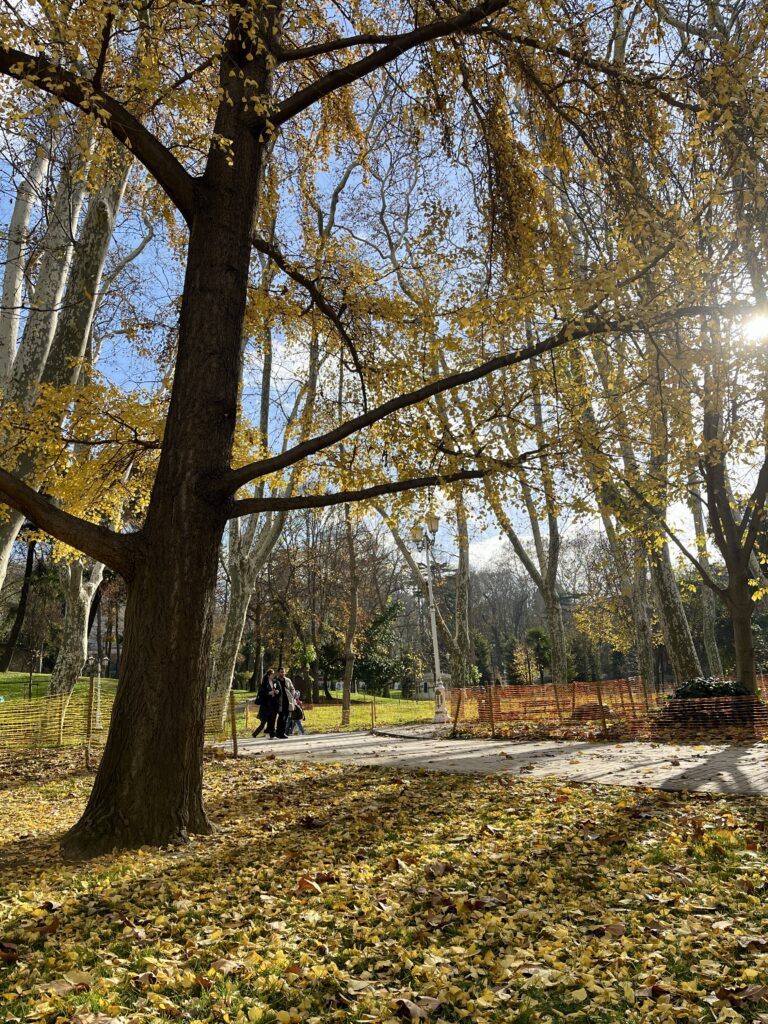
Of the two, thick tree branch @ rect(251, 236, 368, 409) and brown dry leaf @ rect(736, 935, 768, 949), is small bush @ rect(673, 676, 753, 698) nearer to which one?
thick tree branch @ rect(251, 236, 368, 409)

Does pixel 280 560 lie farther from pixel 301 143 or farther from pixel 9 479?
pixel 9 479

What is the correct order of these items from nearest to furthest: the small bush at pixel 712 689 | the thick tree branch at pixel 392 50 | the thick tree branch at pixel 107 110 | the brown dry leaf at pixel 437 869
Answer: the brown dry leaf at pixel 437 869 < the thick tree branch at pixel 107 110 < the thick tree branch at pixel 392 50 < the small bush at pixel 712 689

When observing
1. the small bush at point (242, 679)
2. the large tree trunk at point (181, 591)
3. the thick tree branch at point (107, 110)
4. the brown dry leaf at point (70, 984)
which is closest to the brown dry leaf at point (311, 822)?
the large tree trunk at point (181, 591)

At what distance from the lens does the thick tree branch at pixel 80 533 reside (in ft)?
16.2

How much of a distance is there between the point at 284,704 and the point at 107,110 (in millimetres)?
13535

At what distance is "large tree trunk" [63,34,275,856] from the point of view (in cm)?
488

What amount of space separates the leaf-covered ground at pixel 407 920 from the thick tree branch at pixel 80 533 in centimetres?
209

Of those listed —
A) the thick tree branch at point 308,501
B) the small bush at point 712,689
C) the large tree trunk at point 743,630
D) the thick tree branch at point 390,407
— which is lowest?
the small bush at point 712,689

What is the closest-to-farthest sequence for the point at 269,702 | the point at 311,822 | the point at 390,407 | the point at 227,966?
the point at 227,966, the point at 390,407, the point at 311,822, the point at 269,702

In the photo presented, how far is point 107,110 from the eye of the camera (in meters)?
4.86

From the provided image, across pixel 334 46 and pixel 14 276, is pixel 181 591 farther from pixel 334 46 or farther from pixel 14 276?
pixel 14 276

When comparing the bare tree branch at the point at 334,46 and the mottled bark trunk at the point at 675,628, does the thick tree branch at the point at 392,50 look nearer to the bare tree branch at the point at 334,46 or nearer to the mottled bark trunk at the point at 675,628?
the bare tree branch at the point at 334,46

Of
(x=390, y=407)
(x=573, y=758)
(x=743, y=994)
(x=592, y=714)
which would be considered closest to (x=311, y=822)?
(x=390, y=407)

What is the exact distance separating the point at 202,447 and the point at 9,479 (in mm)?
1390
